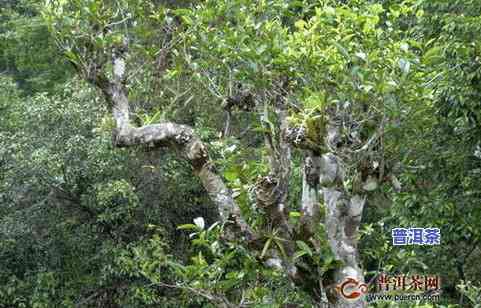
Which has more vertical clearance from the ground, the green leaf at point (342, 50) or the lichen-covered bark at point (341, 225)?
the green leaf at point (342, 50)

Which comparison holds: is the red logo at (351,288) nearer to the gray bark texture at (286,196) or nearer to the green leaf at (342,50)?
the gray bark texture at (286,196)

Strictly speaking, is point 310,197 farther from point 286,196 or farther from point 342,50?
point 342,50

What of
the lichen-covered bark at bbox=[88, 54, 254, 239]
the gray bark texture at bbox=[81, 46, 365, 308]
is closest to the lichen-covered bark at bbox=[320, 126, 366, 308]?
the gray bark texture at bbox=[81, 46, 365, 308]

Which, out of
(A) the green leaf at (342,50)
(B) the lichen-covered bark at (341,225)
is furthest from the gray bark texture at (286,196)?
(A) the green leaf at (342,50)

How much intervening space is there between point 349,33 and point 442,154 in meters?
1.15

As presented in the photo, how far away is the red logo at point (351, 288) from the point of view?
8.89ft

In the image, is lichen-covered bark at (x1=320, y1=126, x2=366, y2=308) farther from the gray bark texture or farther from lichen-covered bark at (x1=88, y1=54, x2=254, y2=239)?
lichen-covered bark at (x1=88, y1=54, x2=254, y2=239)

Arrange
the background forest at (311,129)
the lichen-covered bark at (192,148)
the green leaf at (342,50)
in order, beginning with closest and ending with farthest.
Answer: the green leaf at (342,50) → the background forest at (311,129) → the lichen-covered bark at (192,148)

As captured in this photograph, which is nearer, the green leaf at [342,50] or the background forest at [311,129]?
the green leaf at [342,50]

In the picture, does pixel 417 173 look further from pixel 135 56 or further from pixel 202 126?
pixel 202 126

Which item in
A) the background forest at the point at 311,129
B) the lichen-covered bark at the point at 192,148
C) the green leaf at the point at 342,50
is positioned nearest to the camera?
the green leaf at the point at 342,50

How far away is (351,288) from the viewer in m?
2.72

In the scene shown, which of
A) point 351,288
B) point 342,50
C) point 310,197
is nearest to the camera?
point 342,50

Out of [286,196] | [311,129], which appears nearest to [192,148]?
[286,196]
